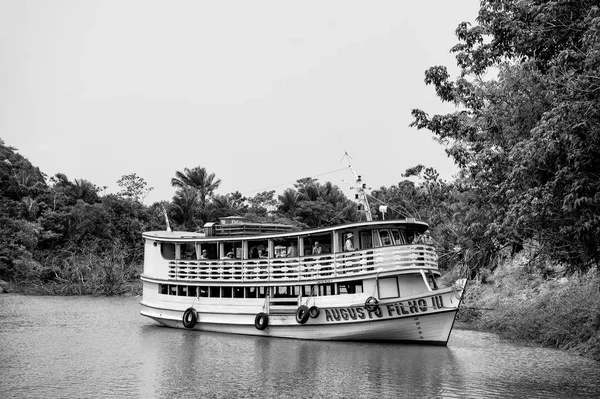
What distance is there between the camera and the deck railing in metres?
19.3

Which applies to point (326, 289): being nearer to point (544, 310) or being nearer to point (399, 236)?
point (399, 236)

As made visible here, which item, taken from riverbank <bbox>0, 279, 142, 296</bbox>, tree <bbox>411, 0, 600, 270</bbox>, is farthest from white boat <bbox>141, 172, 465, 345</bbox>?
riverbank <bbox>0, 279, 142, 296</bbox>

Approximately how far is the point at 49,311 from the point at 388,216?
3056 cm

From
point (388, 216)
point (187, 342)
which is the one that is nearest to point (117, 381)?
point (187, 342)

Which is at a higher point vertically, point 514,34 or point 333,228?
point 514,34

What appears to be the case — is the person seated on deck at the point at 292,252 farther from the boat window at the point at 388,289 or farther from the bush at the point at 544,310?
the bush at the point at 544,310

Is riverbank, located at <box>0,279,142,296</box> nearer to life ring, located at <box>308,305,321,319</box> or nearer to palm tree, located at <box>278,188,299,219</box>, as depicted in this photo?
palm tree, located at <box>278,188,299,219</box>

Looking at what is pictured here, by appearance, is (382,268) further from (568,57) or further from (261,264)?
(568,57)

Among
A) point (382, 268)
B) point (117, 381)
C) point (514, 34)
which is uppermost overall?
point (514, 34)

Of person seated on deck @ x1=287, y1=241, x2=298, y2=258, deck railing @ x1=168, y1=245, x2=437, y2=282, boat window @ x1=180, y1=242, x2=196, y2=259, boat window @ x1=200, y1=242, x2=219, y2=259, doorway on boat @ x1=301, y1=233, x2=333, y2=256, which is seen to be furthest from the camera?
boat window @ x1=180, y1=242, x2=196, y2=259

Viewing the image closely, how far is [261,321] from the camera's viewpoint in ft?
70.4

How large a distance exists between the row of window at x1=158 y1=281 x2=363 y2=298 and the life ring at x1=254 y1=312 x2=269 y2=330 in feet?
2.46

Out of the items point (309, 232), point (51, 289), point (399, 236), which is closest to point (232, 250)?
point (309, 232)

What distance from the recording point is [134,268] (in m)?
47.9
